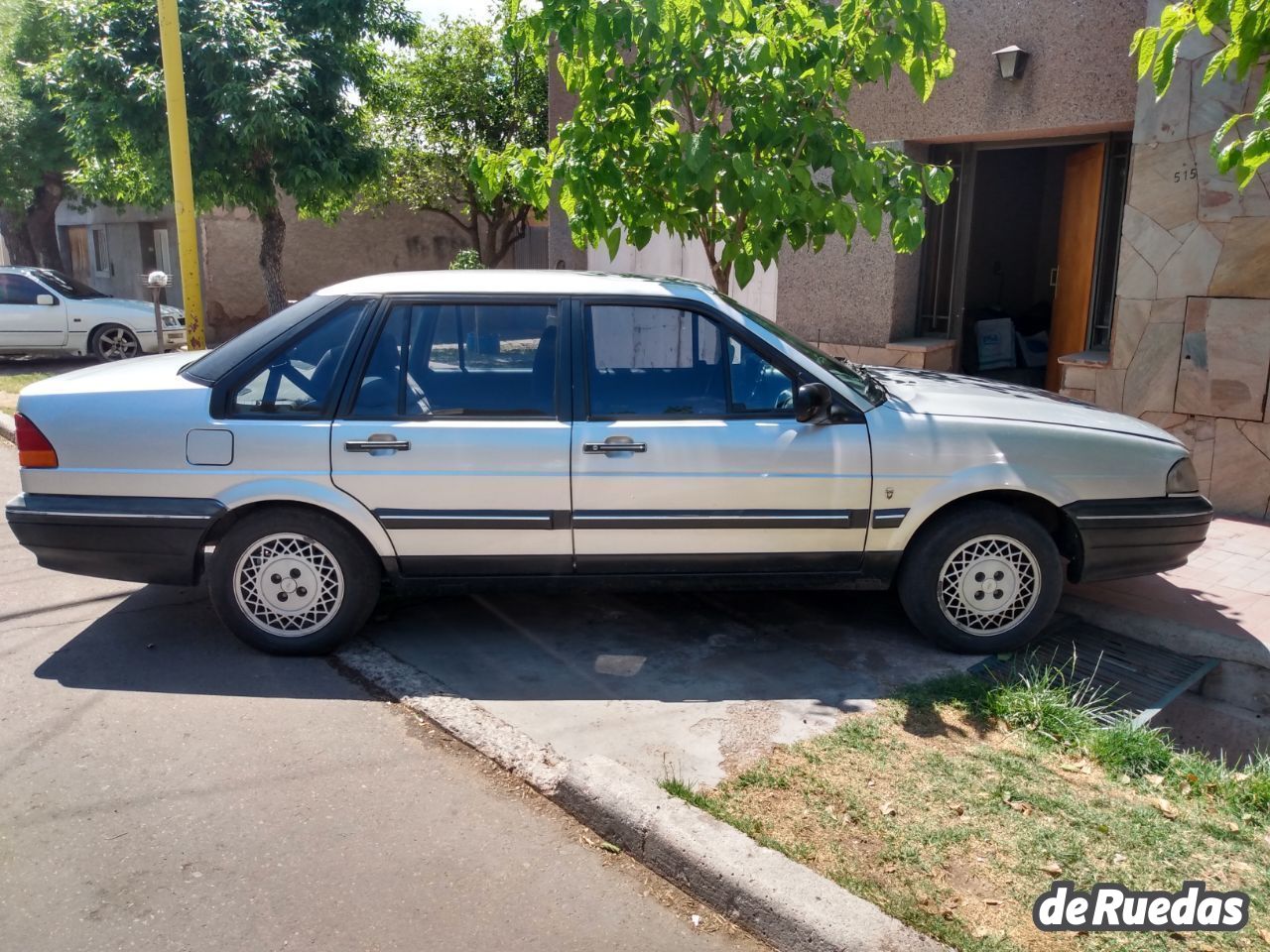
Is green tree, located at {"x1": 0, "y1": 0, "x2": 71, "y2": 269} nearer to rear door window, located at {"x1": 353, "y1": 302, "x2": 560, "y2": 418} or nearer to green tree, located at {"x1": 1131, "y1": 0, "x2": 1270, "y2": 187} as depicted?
rear door window, located at {"x1": 353, "y1": 302, "x2": 560, "y2": 418}

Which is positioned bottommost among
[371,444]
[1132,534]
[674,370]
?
[1132,534]

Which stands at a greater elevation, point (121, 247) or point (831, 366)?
point (121, 247)

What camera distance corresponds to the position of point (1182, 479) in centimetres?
511

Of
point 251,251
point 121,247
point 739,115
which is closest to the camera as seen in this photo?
point 739,115

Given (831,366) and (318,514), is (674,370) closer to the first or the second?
(831,366)

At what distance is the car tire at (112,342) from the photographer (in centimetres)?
1538

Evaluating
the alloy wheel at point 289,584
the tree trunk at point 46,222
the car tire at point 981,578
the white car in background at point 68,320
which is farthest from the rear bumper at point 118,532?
the tree trunk at point 46,222

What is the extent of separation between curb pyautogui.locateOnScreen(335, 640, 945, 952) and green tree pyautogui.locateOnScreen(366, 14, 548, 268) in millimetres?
14812

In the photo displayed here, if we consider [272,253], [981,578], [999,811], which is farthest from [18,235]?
[999,811]

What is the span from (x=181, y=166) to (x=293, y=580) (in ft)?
17.2

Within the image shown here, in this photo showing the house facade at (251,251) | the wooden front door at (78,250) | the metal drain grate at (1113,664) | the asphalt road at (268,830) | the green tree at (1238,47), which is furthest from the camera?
the wooden front door at (78,250)

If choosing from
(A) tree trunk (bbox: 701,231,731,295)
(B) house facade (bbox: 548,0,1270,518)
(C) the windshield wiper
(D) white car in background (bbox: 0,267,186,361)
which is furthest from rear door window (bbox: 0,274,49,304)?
(C) the windshield wiper

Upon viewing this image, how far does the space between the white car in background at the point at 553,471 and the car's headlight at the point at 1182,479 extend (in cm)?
2

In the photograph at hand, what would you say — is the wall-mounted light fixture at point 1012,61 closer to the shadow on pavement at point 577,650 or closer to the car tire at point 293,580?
the shadow on pavement at point 577,650
